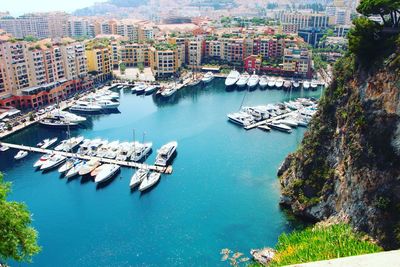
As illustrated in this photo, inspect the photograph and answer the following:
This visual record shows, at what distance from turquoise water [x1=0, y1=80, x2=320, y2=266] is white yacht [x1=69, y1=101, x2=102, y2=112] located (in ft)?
22.4

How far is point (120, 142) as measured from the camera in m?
50.2

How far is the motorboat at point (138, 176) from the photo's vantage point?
39.0m

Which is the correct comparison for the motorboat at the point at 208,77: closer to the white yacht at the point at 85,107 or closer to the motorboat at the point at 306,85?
the motorboat at the point at 306,85

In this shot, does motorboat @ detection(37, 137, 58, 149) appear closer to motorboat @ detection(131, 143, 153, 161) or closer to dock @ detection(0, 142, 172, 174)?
dock @ detection(0, 142, 172, 174)

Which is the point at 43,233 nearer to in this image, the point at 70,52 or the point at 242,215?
the point at 242,215

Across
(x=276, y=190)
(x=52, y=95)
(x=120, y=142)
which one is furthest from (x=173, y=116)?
(x=276, y=190)

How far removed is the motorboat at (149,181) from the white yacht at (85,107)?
26.8 meters

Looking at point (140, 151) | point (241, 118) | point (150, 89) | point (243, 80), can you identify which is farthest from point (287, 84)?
point (140, 151)

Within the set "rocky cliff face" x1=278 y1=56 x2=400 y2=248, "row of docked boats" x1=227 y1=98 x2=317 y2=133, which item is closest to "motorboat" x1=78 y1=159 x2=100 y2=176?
"rocky cliff face" x1=278 y1=56 x2=400 y2=248

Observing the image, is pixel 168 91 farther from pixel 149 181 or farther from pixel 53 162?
pixel 149 181

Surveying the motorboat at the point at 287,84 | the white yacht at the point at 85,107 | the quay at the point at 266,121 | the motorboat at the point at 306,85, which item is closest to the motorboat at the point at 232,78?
the motorboat at the point at 287,84

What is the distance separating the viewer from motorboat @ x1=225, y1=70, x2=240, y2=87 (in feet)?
262

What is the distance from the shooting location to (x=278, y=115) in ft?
198

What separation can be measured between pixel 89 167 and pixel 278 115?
103 ft
